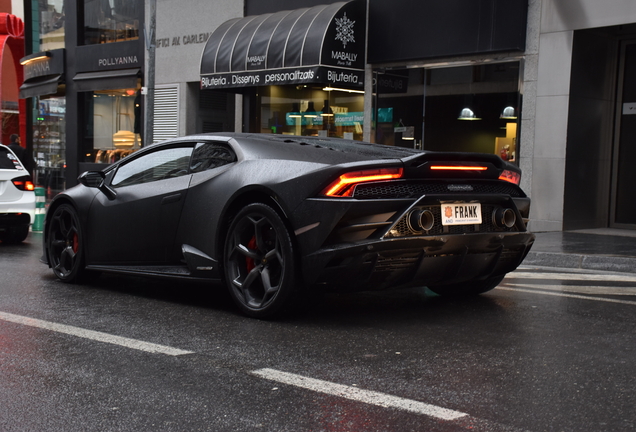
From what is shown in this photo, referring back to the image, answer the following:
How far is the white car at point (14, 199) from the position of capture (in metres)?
10.8

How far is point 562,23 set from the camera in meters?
12.6

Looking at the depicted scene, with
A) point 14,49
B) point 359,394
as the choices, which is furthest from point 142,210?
point 14,49

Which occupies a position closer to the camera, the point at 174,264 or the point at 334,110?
the point at 174,264

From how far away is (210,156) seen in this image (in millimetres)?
5902

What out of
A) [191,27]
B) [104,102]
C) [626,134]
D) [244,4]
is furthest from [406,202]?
[104,102]

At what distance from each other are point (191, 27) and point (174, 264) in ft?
49.6

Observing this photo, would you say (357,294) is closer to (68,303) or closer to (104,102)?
(68,303)

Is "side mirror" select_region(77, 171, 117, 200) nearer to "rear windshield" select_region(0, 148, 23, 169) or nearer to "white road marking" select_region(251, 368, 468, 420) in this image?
"white road marking" select_region(251, 368, 468, 420)

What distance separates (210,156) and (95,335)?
5.58ft

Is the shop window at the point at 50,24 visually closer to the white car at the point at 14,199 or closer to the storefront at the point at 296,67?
the storefront at the point at 296,67

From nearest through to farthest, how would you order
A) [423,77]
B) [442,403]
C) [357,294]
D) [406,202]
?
[442,403] < [406,202] < [357,294] < [423,77]

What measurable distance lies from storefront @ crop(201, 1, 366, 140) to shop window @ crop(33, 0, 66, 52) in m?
9.83

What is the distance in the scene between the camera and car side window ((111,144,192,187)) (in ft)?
20.1

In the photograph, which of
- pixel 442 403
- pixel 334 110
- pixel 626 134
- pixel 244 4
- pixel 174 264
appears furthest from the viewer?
pixel 244 4
